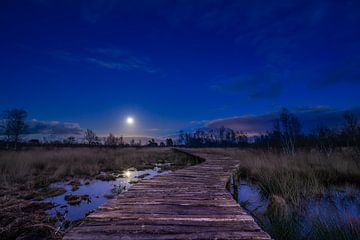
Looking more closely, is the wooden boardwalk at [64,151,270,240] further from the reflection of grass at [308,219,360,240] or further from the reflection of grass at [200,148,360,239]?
the reflection of grass at [308,219,360,240]

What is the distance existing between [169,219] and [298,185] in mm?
5809

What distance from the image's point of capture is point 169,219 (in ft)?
10.1

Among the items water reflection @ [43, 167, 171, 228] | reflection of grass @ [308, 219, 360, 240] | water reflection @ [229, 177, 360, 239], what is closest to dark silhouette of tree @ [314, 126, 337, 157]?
water reflection @ [229, 177, 360, 239]

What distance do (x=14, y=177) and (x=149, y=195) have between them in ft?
31.0

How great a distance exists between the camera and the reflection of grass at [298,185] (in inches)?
169

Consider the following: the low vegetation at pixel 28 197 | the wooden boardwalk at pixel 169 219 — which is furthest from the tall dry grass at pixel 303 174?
the low vegetation at pixel 28 197

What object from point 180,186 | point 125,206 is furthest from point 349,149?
point 125,206

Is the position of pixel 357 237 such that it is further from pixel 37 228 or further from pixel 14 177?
pixel 14 177

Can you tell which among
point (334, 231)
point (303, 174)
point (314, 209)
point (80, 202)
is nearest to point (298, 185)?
point (314, 209)

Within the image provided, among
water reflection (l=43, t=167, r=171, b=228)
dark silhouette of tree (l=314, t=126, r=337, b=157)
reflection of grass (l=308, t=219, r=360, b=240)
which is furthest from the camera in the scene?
dark silhouette of tree (l=314, t=126, r=337, b=157)

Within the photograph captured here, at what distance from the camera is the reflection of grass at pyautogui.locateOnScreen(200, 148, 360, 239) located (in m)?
4.28

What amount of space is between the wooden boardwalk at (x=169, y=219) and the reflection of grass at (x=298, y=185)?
1524mm

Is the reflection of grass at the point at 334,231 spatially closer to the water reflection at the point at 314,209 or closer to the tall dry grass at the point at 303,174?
the water reflection at the point at 314,209

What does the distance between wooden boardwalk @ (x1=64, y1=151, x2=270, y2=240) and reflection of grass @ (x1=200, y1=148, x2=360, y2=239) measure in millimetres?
1524
